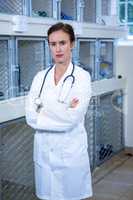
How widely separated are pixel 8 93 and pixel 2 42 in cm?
24

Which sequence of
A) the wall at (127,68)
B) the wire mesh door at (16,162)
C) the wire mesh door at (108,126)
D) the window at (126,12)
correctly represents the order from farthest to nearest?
the window at (126,12) → the wall at (127,68) → the wire mesh door at (108,126) → the wire mesh door at (16,162)

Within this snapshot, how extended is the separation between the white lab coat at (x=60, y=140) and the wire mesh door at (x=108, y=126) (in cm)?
124

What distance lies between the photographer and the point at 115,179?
9.20ft

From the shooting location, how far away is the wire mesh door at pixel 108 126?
292cm

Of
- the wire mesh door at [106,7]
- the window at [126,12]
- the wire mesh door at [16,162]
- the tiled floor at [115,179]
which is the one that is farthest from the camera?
the window at [126,12]

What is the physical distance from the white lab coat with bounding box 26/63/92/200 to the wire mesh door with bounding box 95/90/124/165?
48.7 inches

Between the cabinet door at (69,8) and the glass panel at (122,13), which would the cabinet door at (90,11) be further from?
the glass panel at (122,13)

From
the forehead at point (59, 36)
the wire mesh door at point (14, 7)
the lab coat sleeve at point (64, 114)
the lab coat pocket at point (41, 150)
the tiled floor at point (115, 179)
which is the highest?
the wire mesh door at point (14, 7)

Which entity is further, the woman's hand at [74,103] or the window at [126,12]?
the window at [126,12]

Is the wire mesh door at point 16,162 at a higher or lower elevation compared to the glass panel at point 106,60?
lower

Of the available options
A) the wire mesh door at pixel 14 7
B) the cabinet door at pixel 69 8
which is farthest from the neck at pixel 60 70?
the cabinet door at pixel 69 8

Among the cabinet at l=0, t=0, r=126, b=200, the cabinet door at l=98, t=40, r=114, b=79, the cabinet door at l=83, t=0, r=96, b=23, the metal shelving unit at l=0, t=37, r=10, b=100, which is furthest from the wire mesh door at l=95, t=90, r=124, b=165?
the metal shelving unit at l=0, t=37, r=10, b=100

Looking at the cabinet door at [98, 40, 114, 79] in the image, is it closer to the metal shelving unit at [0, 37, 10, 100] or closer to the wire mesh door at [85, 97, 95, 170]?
the wire mesh door at [85, 97, 95, 170]

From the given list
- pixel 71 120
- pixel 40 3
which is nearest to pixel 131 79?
pixel 40 3
